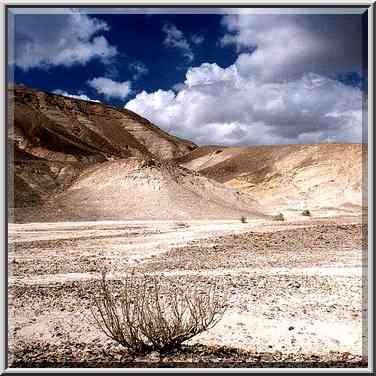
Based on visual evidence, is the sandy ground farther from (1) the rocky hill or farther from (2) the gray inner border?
(1) the rocky hill

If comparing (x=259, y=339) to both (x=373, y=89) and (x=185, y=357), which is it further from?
(x=373, y=89)

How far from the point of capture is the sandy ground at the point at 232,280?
16.8 ft

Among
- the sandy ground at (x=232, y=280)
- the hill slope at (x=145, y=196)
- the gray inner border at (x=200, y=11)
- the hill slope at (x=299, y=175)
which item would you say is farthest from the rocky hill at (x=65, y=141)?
the gray inner border at (x=200, y=11)

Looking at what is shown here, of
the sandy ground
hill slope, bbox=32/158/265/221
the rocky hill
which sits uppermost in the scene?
the rocky hill

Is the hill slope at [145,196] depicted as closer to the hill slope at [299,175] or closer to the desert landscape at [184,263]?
the desert landscape at [184,263]

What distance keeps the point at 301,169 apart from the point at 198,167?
77.6 ft

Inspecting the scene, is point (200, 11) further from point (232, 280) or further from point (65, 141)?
point (65, 141)

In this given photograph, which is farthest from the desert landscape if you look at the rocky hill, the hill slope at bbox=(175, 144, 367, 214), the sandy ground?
the hill slope at bbox=(175, 144, 367, 214)

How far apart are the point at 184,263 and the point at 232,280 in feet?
7.62

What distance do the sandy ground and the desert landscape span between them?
0.02 m

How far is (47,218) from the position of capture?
25859 mm

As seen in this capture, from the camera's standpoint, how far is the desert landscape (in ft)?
15.1

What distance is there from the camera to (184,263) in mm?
10992

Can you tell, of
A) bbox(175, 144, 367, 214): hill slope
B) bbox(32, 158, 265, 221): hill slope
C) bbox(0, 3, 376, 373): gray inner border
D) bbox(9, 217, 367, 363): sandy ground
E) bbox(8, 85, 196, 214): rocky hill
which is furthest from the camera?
bbox(175, 144, 367, 214): hill slope
